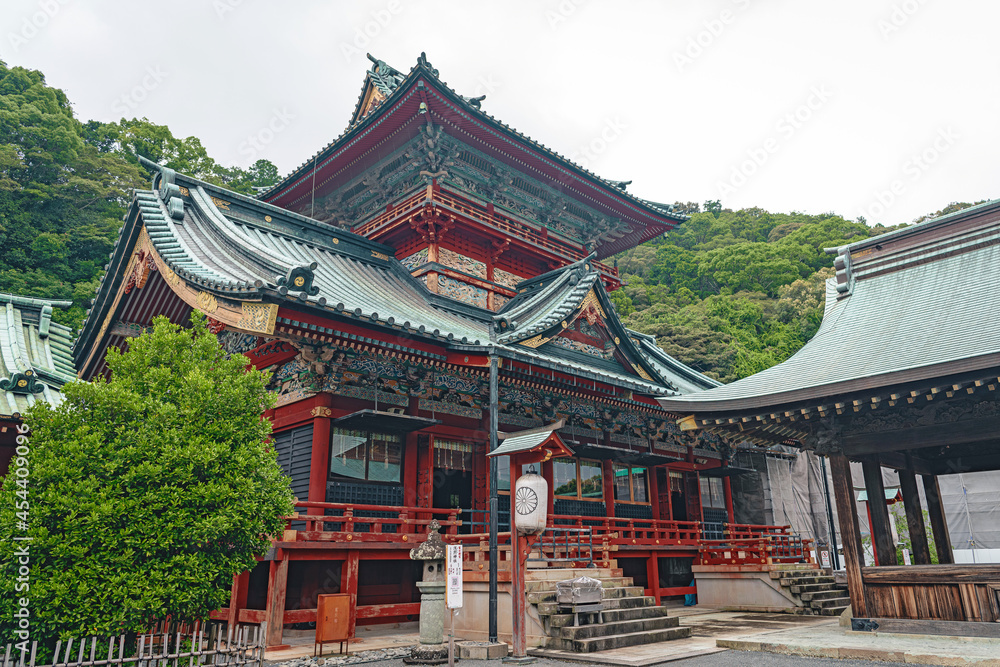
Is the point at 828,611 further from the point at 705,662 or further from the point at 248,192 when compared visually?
the point at 248,192

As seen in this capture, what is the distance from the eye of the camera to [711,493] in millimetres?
22578

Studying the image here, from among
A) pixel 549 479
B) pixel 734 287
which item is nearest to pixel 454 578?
pixel 549 479

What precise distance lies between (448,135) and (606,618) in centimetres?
1341

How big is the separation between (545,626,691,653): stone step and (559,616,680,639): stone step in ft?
0.41

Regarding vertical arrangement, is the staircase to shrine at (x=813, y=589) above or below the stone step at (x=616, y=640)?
above

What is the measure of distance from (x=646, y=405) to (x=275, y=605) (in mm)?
10704

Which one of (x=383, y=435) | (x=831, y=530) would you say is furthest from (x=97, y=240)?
(x=831, y=530)

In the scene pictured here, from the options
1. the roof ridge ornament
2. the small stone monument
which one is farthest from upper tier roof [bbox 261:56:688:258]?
the small stone monument

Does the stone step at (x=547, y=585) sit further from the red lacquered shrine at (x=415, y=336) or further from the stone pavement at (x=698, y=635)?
the stone pavement at (x=698, y=635)

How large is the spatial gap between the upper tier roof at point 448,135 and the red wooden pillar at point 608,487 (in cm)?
904

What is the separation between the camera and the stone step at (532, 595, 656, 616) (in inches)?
441

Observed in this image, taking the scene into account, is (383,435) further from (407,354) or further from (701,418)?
(701,418)

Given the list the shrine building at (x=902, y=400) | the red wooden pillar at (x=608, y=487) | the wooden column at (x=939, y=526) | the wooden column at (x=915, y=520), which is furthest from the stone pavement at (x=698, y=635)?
the red wooden pillar at (x=608, y=487)

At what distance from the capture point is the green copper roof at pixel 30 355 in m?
12.3
